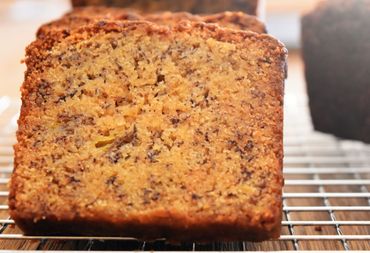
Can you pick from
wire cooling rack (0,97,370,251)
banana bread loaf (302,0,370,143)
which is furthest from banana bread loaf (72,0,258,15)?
wire cooling rack (0,97,370,251)

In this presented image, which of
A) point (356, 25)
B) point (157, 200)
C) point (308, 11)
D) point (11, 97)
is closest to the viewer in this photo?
point (157, 200)

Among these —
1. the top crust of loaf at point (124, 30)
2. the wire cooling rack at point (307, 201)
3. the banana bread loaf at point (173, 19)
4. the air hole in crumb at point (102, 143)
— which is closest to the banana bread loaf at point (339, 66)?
the wire cooling rack at point (307, 201)

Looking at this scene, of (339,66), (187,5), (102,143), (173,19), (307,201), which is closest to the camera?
(102,143)

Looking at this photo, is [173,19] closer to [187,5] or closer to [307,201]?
[187,5]

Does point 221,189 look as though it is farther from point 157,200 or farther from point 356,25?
point 356,25

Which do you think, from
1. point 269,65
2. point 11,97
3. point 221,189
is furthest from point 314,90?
point 11,97

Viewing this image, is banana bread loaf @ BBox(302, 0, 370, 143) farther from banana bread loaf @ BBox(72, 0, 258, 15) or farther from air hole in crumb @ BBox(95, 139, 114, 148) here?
air hole in crumb @ BBox(95, 139, 114, 148)

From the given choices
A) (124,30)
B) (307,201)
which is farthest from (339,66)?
(124,30)

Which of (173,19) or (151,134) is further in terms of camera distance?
(173,19)
